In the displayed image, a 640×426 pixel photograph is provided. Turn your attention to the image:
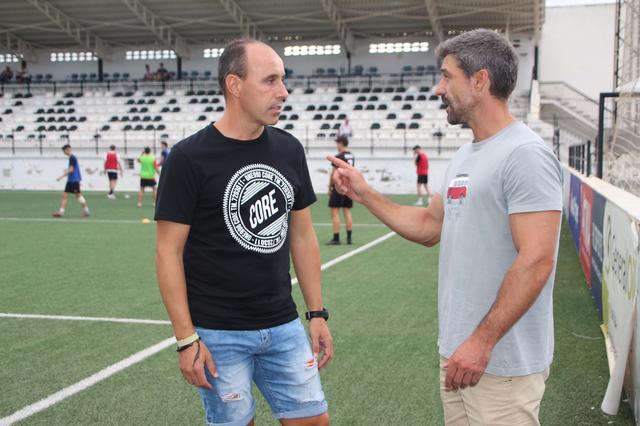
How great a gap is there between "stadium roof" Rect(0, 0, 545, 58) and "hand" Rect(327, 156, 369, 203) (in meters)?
31.1

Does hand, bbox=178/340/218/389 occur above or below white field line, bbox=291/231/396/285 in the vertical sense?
above

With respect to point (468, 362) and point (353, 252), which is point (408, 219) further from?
point (353, 252)

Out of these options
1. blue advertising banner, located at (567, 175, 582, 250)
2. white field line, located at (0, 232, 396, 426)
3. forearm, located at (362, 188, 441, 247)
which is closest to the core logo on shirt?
forearm, located at (362, 188, 441, 247)

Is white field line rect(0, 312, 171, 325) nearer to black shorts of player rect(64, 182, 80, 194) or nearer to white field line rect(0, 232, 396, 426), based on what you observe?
white field line rect(0, 232, 396, 426)

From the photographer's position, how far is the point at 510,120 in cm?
260

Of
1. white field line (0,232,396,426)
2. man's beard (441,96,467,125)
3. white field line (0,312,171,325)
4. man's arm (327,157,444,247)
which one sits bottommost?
white field line (0,312,171,325)

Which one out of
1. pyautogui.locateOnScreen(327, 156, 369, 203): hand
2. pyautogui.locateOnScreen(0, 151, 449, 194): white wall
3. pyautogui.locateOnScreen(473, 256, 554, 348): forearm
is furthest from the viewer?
pyautogui.locateOnScreen(0, 151, 449, 194): white wall

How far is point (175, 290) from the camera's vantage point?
8.77 feet

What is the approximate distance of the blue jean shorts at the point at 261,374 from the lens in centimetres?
277

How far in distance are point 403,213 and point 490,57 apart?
2.94ft

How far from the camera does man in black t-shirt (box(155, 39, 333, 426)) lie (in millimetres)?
2680

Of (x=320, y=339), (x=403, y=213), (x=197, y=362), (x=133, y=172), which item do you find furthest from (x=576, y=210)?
(x=133, y=172)

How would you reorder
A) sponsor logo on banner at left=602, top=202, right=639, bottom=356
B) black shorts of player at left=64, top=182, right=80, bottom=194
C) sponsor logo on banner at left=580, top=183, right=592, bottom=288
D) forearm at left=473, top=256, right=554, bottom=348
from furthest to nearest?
black shorts of player at left=64, top=182, right=80, bottom=194 < sponsor logo on banner at left=580, top=183, right=592, bottom=288 < sponsor logo on banner at left=602, top=202, right=639, bottom=356 < forearm at left=473, top=256, right=554, bottom=348

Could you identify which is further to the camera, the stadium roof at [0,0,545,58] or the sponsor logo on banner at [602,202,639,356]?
the stadium roof at [0,0,545,58]
